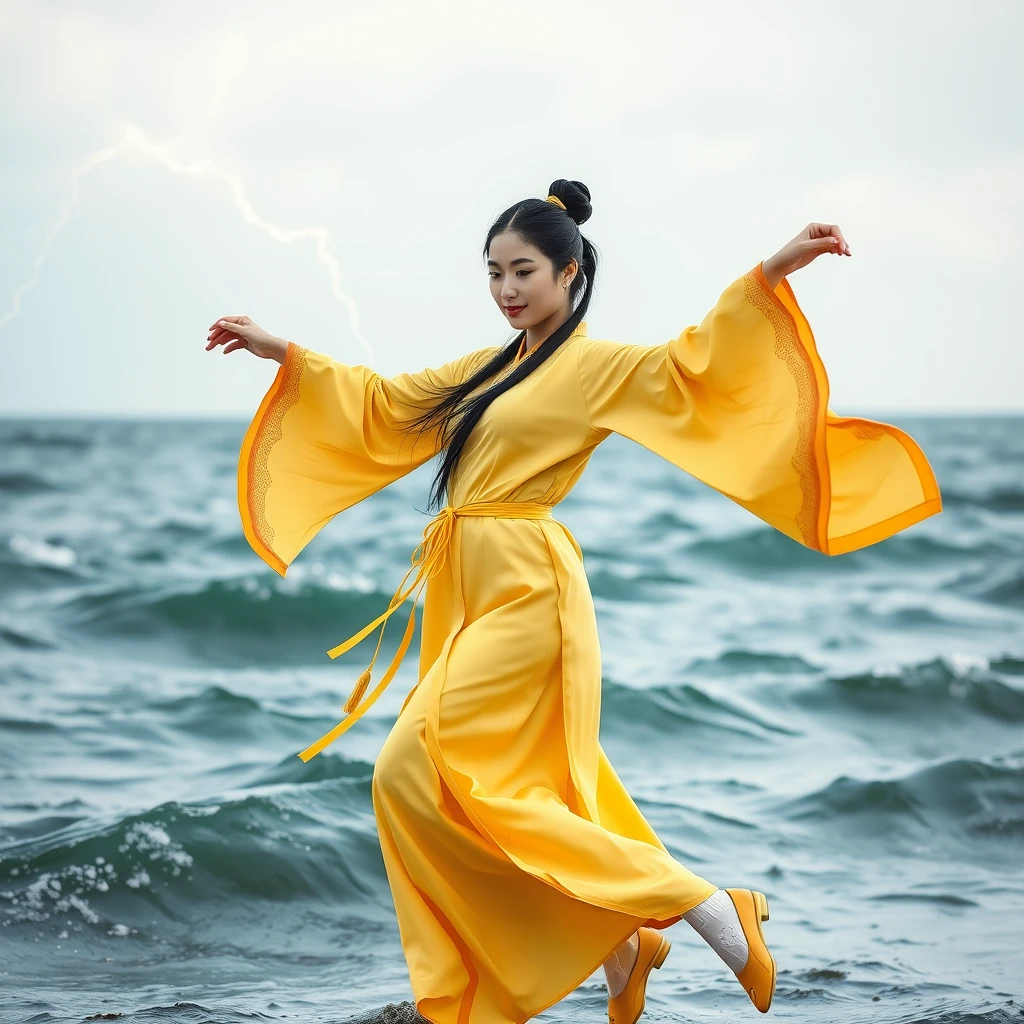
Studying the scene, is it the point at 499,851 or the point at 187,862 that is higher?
the point at 499,851

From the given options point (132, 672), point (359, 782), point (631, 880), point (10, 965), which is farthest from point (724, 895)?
point (132, 672)

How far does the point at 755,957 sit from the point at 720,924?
0.39 feet

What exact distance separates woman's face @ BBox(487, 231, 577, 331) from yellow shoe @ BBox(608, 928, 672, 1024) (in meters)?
1.55

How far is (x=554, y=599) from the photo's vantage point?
10.7 ft

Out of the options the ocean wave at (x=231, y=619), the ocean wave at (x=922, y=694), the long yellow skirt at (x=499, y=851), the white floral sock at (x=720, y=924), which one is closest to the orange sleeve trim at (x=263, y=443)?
the long yellow skirt at (x=499, y=851)

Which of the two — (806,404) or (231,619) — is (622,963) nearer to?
(806,404)

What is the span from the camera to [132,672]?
9.32m

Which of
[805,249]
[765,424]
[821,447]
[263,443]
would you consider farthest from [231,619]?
[805,249]

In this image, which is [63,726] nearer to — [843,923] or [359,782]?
[359,782]

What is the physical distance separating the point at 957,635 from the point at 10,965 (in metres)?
9.04

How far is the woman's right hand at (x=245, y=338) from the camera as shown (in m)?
3.61

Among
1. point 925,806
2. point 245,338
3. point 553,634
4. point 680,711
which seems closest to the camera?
point 553,634

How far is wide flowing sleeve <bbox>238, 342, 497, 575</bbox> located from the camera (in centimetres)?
366

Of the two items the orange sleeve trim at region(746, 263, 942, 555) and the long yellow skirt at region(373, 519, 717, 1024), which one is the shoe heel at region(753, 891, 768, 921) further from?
the orange sleeve trim at region(746, 263, 942, 555)
